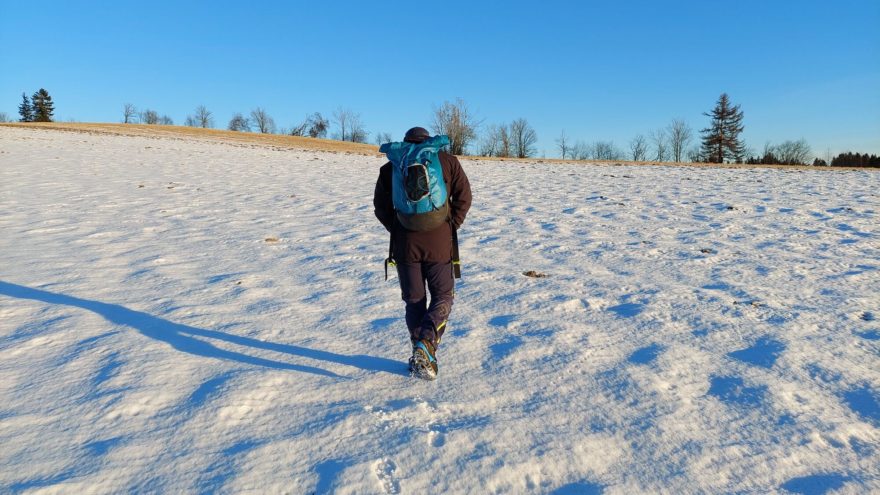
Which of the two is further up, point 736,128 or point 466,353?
point 736,128

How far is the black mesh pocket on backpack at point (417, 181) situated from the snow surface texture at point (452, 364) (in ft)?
4.26

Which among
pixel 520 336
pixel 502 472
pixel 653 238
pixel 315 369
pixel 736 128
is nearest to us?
pixel 502 472

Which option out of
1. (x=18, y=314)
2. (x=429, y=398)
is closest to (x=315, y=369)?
(x=429, y=398)

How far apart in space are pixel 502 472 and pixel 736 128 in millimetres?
64270

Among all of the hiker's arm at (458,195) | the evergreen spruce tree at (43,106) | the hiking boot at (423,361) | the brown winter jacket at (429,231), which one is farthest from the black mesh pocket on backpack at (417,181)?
the evergreen spruce tree at (43,106)

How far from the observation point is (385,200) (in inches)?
138

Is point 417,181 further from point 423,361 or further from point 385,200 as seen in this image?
point 423,361

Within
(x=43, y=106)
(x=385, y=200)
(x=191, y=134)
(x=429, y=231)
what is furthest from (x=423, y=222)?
(x=43, y=106)

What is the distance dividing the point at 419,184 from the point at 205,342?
7.46 ft

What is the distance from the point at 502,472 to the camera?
8.07ft

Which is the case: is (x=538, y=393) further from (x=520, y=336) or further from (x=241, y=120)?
(x=241, y=120)

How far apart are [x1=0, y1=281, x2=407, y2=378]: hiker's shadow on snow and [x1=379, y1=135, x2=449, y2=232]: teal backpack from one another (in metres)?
1.13

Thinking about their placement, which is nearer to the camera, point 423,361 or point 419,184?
point 419,184

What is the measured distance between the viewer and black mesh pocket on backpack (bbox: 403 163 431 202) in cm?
317
